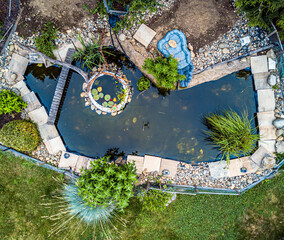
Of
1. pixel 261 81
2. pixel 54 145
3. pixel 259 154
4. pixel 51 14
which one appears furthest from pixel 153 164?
pixel 51 14

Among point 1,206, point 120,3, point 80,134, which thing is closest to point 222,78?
point 120,3

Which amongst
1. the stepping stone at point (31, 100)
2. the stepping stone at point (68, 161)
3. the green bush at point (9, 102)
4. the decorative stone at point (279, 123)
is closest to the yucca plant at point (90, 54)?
the stepping stone at point (31, 100)

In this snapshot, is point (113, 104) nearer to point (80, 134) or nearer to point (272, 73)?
point (80, 134)

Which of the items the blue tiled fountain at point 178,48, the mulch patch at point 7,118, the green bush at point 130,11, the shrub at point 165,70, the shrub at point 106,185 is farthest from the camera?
the mulch patch at point 7,118

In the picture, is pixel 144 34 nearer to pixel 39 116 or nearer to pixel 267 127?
pixel 39 116

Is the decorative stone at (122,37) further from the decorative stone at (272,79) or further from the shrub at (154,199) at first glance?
the shrub at (154,199)
